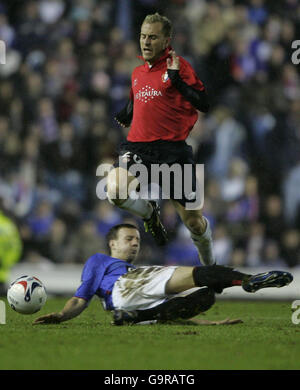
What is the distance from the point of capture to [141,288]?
688 cm

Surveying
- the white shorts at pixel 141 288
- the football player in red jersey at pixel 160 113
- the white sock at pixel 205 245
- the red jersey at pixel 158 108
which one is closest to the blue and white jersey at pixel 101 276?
the white shorts at pixel 141 288

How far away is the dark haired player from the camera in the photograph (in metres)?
6.63

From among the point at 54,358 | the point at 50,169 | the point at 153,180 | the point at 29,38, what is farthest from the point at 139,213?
the point at 29,38

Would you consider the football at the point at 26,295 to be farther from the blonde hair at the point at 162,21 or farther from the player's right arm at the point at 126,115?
the blonde hair at the point at 162,21

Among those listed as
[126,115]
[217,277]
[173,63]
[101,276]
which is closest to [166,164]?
[126,115]

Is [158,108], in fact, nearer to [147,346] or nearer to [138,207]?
[138,207]

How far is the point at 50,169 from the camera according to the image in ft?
44.8

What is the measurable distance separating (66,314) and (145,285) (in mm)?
721

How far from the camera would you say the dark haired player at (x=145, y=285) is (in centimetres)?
663

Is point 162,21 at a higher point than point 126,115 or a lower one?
higher

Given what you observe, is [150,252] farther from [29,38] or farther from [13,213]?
[29,38]

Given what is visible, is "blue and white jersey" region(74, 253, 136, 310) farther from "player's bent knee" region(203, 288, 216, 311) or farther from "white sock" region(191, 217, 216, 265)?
"white sock" region(191, 217, 216, 265)

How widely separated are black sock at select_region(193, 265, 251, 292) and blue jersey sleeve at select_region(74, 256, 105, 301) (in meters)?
0.97
